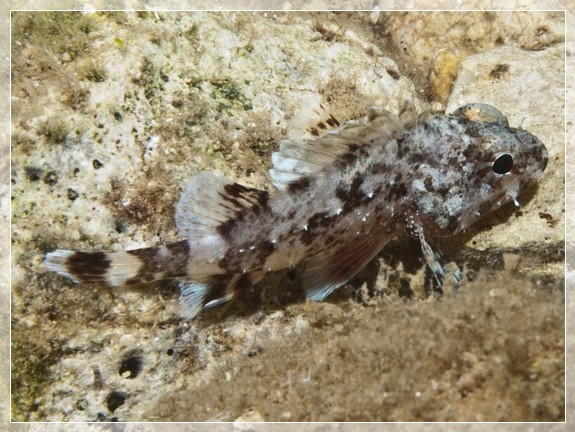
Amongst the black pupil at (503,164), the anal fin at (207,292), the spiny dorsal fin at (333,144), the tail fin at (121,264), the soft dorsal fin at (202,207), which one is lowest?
the anal fin at (207,292)

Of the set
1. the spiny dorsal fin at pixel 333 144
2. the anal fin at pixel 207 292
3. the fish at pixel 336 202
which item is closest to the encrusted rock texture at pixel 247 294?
the anal fin at pixel 207 292

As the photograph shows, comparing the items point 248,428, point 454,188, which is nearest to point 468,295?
point 454,188

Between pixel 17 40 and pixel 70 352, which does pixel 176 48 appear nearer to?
pixel 17 40

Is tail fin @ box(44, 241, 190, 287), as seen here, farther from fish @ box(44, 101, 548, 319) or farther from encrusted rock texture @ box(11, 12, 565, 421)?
encrusted rock texture @ box(11, 12, 565, 421)

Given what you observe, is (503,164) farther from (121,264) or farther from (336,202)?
(121,264)

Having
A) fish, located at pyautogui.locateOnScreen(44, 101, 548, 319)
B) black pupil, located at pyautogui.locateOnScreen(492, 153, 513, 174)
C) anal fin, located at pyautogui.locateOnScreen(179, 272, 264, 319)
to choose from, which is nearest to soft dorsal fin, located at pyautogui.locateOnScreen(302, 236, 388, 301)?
fish, located at pyautogui.locateOnScreen(44, 101, 548, 319)

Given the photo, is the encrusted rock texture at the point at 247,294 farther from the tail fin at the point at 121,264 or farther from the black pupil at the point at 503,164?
the black pupil at the point at 503,164
